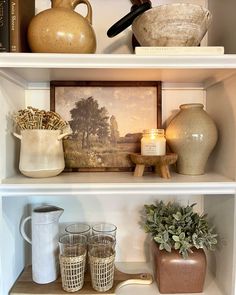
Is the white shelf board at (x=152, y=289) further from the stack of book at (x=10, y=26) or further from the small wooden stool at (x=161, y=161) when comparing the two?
the stack of book at (x=10, y=26)

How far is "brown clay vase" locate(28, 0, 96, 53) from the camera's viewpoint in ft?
2.53

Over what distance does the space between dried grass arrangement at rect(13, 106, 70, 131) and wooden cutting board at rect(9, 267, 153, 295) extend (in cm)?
52

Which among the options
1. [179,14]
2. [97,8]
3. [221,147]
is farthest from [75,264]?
[97,8]

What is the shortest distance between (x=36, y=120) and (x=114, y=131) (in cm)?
31

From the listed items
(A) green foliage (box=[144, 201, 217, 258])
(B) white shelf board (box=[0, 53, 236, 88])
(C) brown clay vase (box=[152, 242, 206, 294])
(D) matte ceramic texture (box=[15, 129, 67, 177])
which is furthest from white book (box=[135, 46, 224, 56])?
(C) brown clay vase (box=[152, 242, 206, 294])

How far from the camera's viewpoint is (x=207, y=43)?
3.48 feet

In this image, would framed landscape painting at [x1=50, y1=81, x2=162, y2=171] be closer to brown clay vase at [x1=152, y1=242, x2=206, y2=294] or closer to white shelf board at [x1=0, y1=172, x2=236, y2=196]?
white shelf board at [x1=0, y1=172, x2=236, y2=196]

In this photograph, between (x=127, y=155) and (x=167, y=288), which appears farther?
(x=127, y=155)

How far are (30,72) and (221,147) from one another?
0.70 meters

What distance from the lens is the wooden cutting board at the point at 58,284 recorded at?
0.85m

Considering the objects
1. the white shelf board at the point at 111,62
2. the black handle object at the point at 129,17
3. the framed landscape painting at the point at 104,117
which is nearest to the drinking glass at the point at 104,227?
the framed landscape painting at the point at 104,117

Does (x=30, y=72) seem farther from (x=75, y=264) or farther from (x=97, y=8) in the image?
(x=75, y=264)

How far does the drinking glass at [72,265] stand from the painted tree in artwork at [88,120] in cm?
36

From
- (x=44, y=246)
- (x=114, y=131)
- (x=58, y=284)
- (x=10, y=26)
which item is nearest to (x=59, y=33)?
(x=10, y=26)
